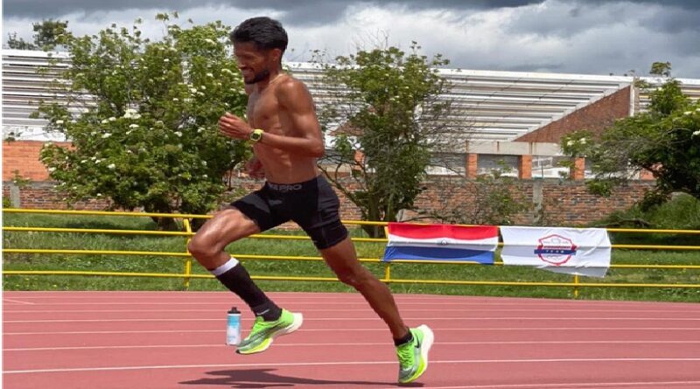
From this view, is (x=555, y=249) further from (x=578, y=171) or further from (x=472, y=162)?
(x=472, y=162)

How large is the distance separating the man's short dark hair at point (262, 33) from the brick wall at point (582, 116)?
42.5m

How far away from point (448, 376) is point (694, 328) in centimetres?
600

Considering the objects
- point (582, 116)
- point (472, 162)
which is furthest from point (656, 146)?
point (582, 116)

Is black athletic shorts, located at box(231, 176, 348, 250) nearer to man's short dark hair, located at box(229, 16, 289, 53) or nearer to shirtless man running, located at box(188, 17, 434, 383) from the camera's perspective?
shirtless man running, located at box(188, 17, 434, 383)

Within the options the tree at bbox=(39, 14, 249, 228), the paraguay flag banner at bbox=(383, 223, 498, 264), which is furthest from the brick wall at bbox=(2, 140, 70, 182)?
the paraguay flag banner at bbox=(383, 223, 498, 264)

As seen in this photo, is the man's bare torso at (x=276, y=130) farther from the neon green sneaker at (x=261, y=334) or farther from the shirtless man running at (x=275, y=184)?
the neon green sneaker at (x=261, y=334)

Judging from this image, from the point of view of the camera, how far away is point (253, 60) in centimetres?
602

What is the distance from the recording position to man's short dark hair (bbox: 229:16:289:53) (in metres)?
6.01

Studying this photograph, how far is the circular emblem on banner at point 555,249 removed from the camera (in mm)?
17656

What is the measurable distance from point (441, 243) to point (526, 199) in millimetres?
15204

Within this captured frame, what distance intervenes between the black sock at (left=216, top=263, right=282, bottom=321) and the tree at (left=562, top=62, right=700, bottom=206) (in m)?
22.7

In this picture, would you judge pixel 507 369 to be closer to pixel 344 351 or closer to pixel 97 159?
pixel 344 351

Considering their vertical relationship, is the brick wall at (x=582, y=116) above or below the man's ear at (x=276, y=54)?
above

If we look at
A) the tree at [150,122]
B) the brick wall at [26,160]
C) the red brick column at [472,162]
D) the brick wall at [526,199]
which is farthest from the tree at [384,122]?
the brick wall at [26,160]
